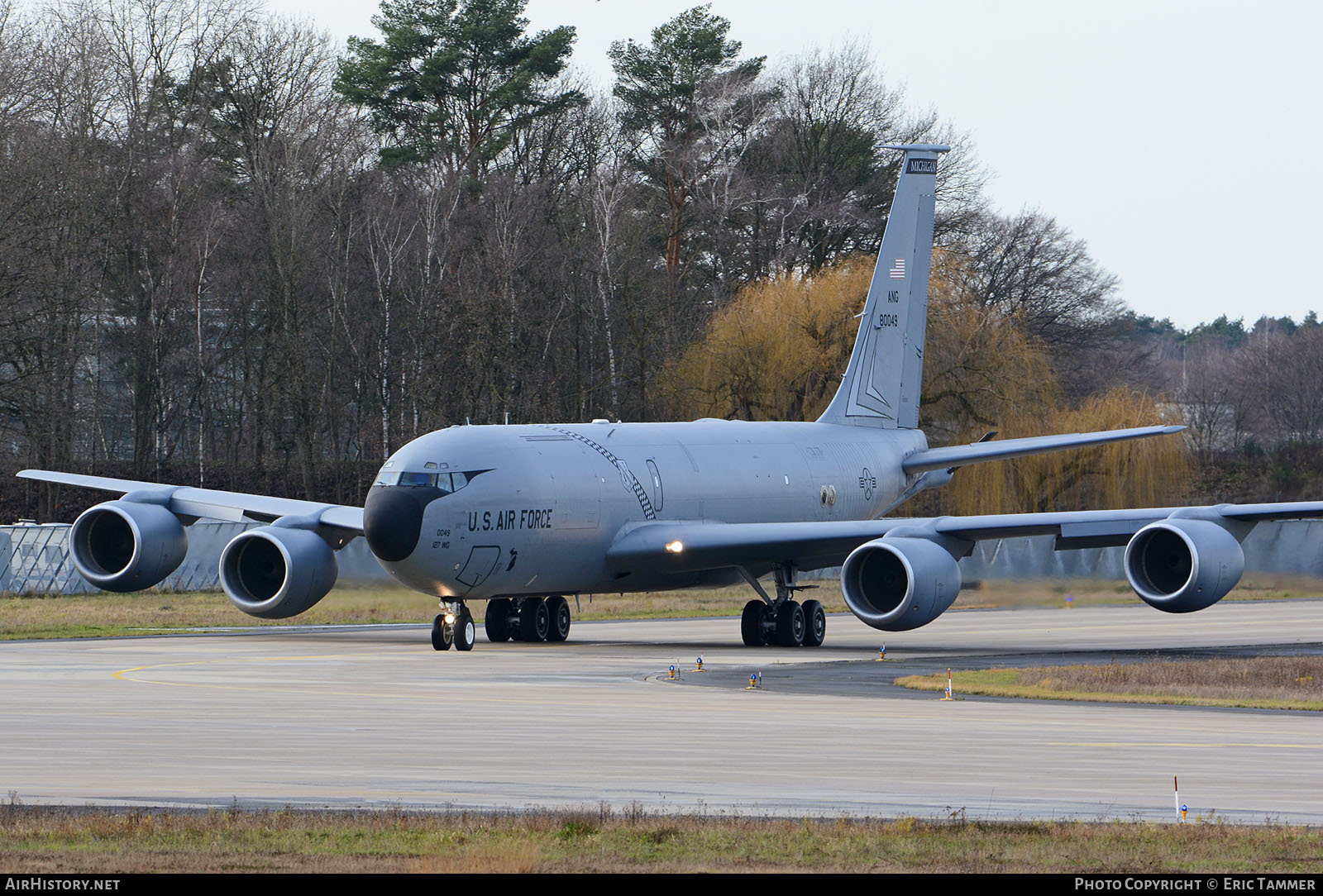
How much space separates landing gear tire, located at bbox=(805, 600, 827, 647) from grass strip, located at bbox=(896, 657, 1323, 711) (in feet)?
22.3

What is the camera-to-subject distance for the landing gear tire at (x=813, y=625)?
34094 mm

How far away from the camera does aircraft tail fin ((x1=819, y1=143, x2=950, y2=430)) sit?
42156 millimetres

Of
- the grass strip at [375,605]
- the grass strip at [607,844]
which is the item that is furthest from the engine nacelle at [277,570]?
the grass strip at [607,844]

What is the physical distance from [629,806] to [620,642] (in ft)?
72.4

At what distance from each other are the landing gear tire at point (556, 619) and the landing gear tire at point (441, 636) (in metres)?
3.67

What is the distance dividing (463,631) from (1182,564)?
1224 cm

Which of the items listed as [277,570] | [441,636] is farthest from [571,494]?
[277,570]

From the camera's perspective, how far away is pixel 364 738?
723 inches

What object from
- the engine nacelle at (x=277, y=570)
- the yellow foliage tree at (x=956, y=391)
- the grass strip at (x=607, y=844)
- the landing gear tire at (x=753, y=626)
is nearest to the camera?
the grass strip at (x=607, y=844)

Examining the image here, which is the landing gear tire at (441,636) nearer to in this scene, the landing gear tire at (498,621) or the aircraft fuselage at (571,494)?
the aircraft fuselage at (571,494)

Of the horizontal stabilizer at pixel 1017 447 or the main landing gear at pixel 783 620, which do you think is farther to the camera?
the horizontal stabilizer at pixel 1017 447

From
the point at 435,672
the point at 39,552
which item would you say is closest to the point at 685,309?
the point at 39,552

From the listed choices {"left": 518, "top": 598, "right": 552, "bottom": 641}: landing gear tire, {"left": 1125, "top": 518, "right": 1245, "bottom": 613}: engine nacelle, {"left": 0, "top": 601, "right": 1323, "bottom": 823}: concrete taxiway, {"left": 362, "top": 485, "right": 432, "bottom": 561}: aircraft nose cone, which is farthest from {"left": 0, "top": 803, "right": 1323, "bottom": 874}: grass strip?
{"left": 518, "top": 598, "right": 552, "bottom": 641}: landing gear tire

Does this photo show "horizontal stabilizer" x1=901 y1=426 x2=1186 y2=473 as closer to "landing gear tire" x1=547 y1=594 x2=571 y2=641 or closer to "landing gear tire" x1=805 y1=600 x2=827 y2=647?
"landing gear tire" x1=805 y1=600 x2=827 y2=647
